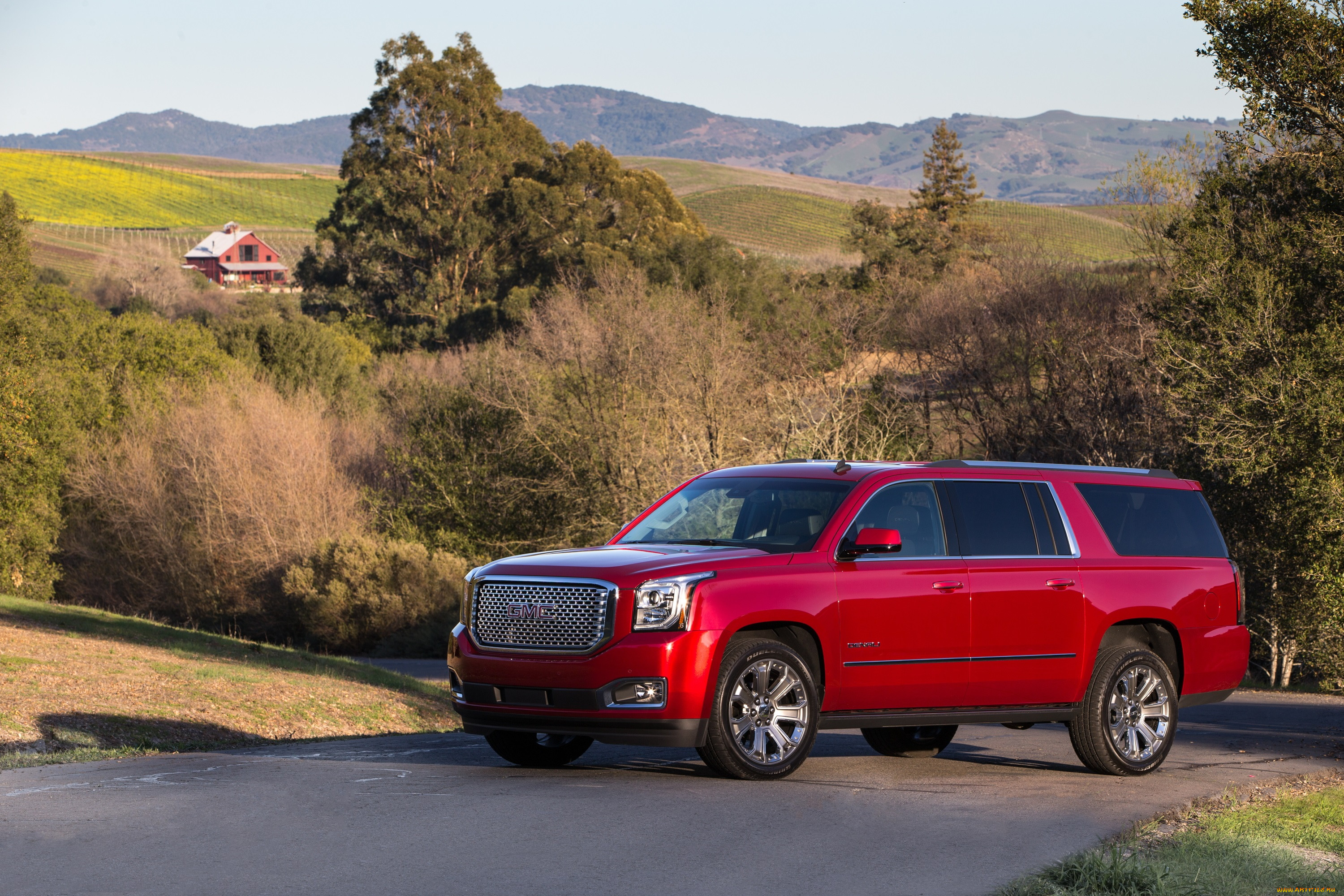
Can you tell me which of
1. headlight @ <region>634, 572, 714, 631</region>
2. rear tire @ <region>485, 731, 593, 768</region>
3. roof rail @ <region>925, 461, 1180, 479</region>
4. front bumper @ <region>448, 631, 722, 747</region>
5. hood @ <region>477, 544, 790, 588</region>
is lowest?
rear tire @ <region>485, 731, 593, 768</region>

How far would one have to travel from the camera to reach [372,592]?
118ft

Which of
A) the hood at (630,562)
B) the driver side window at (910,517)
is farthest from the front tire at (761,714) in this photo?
the driver side window at (910,517)

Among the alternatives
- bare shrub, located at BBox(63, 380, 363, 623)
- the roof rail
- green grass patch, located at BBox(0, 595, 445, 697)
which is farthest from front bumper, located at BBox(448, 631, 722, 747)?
bare shrub, located at BBox(63, 380, 363, 623)

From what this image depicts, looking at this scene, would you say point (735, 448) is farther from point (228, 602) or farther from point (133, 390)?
point (133, 390)

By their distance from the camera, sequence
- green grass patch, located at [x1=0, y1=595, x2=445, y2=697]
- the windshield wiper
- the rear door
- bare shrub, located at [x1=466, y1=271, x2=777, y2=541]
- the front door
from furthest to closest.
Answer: bare shrub, located at [x1=466, y1=271, x2=777, y2=541] → green grass patch, located at [x1=0, y1=595, x2=445, y2=697] → the rear door → the windshield wiper → the front door

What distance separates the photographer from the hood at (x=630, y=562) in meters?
8.26

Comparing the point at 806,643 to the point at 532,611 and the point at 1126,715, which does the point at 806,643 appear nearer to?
the point at 532,611

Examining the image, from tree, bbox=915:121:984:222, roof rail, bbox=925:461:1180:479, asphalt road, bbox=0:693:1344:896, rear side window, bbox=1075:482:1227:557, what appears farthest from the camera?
tree, bbox=915:121:984:222

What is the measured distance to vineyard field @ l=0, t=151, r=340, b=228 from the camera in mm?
144125

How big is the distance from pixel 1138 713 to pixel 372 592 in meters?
28.3

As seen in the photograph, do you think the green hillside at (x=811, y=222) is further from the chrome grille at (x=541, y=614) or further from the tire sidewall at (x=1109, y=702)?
the chrome grille at (x=541, y=614)

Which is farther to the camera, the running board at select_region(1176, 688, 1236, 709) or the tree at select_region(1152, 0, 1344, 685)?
the tree at select_region(1152, 0, 1344, 685)

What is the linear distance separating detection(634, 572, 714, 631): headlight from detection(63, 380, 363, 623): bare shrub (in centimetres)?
3179

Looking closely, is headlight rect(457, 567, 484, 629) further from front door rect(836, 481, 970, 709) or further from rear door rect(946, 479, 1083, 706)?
rear door rect(946, 479, 1083, 706)
